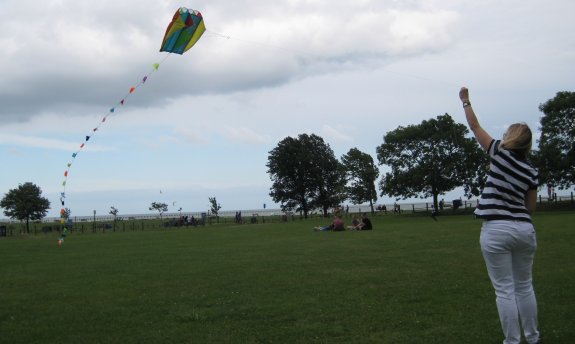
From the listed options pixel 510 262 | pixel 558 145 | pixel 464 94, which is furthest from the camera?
pixel 558 145

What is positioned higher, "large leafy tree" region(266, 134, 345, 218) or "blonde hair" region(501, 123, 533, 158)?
"large leafy tree" region(266, 134, 345, 218)

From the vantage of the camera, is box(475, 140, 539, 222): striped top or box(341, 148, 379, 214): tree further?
box(341, 148, 379, 214): tree

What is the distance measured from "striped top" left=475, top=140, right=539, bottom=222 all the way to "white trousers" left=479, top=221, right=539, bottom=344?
79mm

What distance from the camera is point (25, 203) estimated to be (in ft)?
173

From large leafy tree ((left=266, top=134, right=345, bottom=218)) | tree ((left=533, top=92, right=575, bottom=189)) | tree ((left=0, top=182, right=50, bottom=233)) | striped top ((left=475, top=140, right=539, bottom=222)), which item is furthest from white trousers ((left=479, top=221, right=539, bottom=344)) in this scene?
large leafy tree ((left=266, top=134, right=345, bottom=218))

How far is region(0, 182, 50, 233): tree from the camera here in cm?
5300

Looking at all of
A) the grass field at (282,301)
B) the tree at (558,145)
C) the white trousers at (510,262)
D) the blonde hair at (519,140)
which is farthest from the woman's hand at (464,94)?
the tree at (558,145)

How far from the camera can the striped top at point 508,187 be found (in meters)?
4.33

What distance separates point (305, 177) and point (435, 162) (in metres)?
21.6

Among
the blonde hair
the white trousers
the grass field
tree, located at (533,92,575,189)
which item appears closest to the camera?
the white trousers

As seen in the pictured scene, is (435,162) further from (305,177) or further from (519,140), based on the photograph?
(519,140)

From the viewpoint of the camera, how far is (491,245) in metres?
4.32

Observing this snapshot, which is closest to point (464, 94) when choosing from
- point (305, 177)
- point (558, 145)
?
point (558, 145)

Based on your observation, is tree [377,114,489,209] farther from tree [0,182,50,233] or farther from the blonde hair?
the blonde hair
